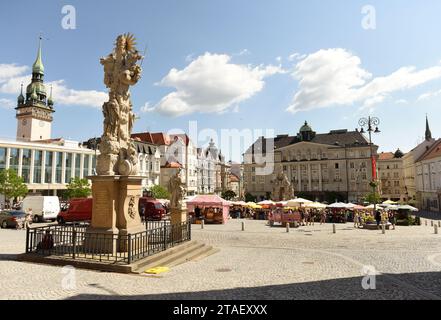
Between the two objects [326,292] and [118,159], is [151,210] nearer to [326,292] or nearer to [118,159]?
[118,159]

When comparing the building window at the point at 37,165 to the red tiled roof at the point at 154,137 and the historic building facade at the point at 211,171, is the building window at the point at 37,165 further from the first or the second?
the historic building facade at the point at 211,171

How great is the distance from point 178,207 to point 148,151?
61283 mm

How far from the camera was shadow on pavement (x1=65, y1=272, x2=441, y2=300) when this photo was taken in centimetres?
830

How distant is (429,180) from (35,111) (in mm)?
98913

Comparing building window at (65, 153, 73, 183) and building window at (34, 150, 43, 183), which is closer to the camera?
building window at (34, 150, 43, 183)

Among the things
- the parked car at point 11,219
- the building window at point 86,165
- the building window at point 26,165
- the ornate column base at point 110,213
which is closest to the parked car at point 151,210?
the parked car at point 11,219

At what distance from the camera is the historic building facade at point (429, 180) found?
54875 millimetres

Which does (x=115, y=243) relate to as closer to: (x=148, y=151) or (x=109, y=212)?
(x=109, y=212)

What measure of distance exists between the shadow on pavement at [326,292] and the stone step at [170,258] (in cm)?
159

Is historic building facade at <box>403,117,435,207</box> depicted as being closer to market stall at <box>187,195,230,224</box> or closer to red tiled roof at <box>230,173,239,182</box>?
market stall at <box>187,195,230,224</box>

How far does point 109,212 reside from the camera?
12.6m

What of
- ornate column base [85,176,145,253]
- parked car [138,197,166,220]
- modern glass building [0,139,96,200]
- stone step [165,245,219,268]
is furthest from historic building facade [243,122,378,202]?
ornate column base [85,176,145,253]

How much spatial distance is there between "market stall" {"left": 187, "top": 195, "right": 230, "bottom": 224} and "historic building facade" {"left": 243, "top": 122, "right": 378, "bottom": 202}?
48370mm
